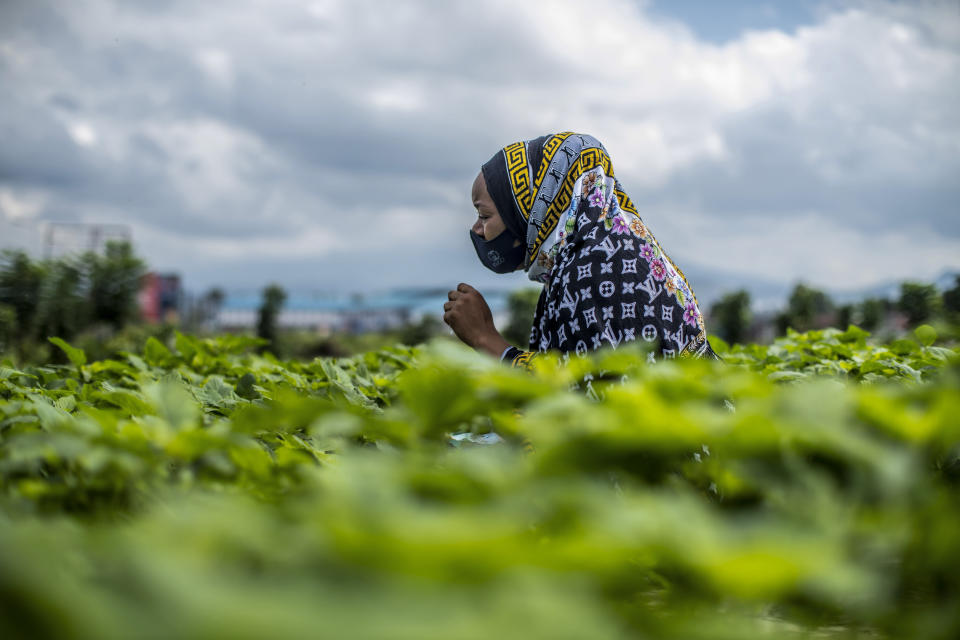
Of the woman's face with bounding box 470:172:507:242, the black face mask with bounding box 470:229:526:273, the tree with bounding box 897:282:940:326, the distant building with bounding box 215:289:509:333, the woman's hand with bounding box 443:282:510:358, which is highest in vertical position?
the distant building with bounding box 215:289:509:333

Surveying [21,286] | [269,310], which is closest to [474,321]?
[21,286]

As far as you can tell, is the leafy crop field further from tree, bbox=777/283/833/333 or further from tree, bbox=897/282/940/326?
tree, bbox=777/283/833/333

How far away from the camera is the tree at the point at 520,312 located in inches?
704

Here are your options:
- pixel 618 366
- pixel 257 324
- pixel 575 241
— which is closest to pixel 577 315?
pixel 575 241

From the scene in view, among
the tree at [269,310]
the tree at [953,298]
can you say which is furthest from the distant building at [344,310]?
the tree at [953,298]

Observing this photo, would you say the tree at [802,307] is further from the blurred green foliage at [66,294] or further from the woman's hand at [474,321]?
the woman's hand at [474,321]

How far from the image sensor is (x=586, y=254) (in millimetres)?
2223

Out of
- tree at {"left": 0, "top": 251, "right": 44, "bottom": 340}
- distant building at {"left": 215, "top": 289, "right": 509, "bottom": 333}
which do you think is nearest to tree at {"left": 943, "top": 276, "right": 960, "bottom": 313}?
tree at {"left": 0, "top": 251, "right": 44, "bottom": 340}

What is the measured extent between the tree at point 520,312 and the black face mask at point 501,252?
46.7ft

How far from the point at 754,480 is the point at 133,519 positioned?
739 mm

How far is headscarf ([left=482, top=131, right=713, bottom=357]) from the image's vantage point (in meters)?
Answer: 2.12

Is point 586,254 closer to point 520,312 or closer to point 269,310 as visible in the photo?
point 520,312

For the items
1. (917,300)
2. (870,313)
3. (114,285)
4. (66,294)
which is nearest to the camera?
(917,300)

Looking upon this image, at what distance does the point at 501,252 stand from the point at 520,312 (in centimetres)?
1619
